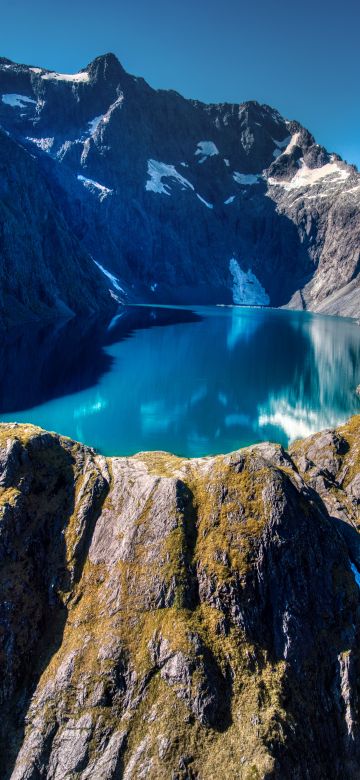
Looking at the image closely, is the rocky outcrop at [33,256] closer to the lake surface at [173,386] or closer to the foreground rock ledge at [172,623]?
the lake surface at [173,386]

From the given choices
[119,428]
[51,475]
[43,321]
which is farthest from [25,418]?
[43,321]

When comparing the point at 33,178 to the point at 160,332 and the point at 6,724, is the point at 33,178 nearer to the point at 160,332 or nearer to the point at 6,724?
the point at 160,332

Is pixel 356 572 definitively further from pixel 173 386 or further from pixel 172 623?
pixel 173 386

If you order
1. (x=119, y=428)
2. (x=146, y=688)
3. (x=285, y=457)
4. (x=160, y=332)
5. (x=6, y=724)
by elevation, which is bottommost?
(x=6, y=724)

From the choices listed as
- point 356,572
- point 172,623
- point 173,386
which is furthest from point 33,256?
point 172,623

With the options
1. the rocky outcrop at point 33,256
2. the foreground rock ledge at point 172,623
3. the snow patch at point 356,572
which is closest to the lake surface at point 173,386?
the rocky outcrop at point 33,256
